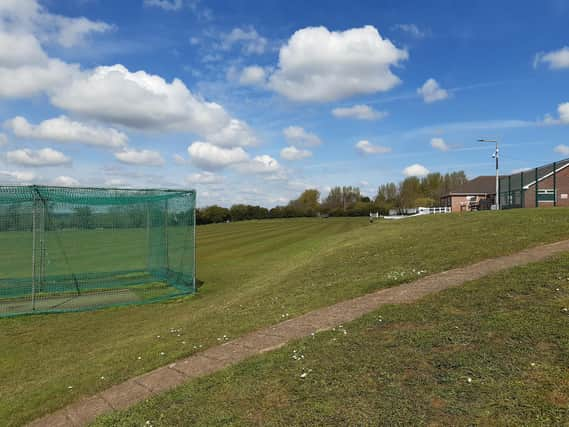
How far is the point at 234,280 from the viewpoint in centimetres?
1504

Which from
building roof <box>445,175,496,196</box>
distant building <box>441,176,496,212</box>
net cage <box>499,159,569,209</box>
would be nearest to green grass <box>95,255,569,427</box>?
net cage <box>499,159,569,209</box>

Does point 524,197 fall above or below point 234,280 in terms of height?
above

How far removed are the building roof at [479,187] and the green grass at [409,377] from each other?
66.8 meters

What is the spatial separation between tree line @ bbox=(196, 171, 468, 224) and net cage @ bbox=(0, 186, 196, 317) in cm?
7183

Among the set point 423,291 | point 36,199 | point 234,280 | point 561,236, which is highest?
point 36,199

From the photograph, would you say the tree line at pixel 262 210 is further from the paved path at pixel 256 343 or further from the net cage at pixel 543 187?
the net cage at pixel 543 187

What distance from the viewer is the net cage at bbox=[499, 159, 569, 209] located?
2352 cm

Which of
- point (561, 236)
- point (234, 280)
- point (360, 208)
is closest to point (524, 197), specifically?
point (561, 236)

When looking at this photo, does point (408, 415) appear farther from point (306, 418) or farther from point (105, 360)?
point (105, 360)

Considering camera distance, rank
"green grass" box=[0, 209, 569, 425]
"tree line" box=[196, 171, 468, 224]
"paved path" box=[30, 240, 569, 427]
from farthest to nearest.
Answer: "tree line" box=[196, 171, 468, 224] → "green grass" box=[0, 209, 569, 425] → "paved path" box=[30, 240, 569, 427]

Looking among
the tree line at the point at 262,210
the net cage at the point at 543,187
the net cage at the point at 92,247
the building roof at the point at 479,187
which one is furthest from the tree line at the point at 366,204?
the net cage at the point at 92,247

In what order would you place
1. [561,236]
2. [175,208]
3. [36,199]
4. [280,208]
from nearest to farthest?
[561,236], [36,199], [175,208], [280,208]

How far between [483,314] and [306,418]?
2.85 metres

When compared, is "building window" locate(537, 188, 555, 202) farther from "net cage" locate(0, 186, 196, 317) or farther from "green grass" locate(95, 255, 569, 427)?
"green grass" locate(95, 255, 569, 427)
